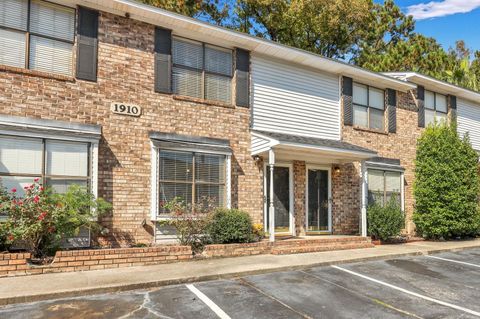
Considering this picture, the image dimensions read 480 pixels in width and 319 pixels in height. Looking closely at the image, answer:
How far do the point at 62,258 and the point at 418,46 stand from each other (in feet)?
81.1

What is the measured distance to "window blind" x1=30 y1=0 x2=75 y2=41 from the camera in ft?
29.9

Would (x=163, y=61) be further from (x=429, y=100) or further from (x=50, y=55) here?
(x=429, y=100)

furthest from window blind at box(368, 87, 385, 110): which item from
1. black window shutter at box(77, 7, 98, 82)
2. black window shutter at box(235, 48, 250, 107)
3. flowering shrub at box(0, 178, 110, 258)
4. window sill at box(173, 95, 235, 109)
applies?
flowering shrub at box(0, 178, 110, 258)

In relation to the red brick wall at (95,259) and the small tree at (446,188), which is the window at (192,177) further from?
the small tree at (446,188)

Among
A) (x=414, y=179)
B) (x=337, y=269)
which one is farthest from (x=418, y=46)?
(x=337, y=269)

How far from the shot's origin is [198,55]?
37.1 feet

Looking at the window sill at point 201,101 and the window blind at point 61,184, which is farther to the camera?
the window sill at point 201,101

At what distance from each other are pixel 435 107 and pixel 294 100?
7.84 meters

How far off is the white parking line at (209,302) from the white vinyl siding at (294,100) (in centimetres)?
621

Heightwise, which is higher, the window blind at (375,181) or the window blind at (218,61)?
the window blind at (218,61)

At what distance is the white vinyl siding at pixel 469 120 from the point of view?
707 inches

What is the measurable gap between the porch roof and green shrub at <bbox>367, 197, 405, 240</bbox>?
73.3 inches

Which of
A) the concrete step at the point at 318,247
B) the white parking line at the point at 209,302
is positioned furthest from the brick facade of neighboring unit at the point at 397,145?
the white parking line at the point at 209,302

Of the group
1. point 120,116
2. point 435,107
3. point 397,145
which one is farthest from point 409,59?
point 120,116
